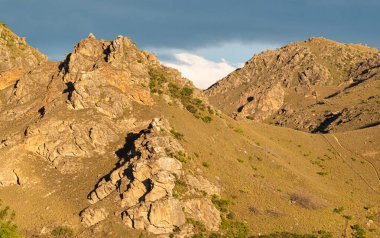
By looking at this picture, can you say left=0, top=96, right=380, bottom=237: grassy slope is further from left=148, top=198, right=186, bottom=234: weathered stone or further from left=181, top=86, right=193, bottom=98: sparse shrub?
left=181, top=86, right=193, bottom=98: sparse shrub

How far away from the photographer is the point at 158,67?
116m

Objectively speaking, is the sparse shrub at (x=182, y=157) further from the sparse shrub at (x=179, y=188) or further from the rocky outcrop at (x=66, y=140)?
the rocky outcrop at (x=66, y=140)

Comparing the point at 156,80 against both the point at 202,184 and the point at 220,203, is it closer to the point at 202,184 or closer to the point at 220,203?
the point at 202,184

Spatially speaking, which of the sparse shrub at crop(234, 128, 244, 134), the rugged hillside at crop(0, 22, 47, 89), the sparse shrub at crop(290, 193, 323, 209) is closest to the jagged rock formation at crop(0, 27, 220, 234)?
the rugged hillside at crop(0, 22, 47, 89)

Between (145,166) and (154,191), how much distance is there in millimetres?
4615

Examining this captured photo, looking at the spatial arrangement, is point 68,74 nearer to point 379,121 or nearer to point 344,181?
point 344,181

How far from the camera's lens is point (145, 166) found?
6881cm

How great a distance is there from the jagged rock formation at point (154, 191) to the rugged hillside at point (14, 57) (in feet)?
143

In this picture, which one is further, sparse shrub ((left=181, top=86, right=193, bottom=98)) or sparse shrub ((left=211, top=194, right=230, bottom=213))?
sparse shrub ((left=181, top=86, right=193, bottom=98))

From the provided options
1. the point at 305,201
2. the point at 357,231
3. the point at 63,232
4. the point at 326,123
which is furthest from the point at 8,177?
the point at 326,123

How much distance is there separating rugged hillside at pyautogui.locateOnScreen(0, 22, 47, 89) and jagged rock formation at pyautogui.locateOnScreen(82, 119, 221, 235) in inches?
1710

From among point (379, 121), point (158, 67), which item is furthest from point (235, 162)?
point (379, 121)

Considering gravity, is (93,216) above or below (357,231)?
above

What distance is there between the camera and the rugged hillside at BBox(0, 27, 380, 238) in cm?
6725
